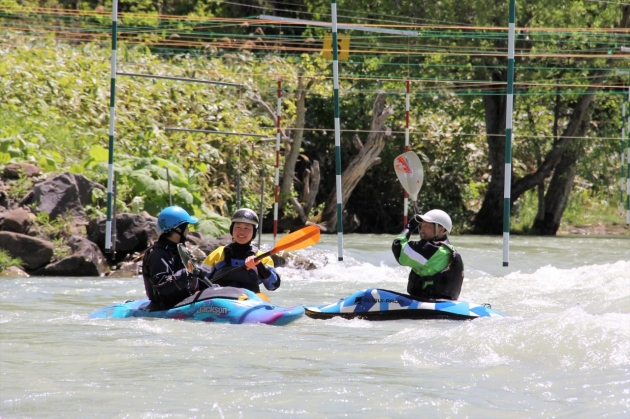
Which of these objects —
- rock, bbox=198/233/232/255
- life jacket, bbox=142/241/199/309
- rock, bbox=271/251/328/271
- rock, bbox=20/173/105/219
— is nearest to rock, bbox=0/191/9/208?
rock, bbox=20/173/105/219

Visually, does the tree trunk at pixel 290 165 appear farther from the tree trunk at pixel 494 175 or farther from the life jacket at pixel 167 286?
the life jacket at pixel 167 286

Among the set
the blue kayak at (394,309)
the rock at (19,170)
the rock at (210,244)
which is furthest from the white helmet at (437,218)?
the rock at (19,170)

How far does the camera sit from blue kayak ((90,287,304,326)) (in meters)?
7.09

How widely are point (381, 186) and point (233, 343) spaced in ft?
42.6

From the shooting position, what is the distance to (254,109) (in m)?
18.5

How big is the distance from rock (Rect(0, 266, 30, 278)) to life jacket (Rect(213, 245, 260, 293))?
346 centimetres

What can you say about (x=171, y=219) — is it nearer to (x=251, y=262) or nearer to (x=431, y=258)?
(x=251, y=262)

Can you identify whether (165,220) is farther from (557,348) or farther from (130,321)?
(557,348)

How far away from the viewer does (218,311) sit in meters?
7.11

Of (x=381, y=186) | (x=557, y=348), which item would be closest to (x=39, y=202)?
(x=557, y=348)

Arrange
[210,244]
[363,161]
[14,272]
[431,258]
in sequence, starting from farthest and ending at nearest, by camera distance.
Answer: [363,161] < [210,244] < [14,272] < [431,258]

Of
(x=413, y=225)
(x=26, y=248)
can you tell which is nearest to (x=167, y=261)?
(x=413, y=225)

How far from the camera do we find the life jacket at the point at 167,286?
23.0 feet

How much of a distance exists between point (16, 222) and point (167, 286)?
169 inches
